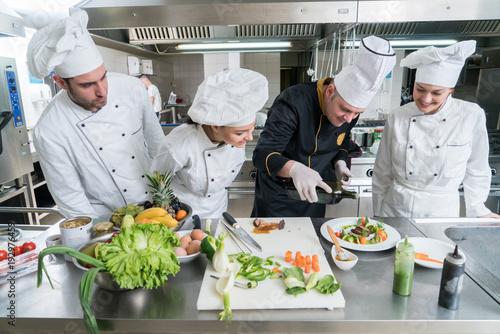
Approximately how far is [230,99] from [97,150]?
817mm

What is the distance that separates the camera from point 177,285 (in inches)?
40.3

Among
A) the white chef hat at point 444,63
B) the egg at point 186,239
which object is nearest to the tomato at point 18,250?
the egg at point 186,239

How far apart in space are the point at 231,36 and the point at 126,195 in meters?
1.61

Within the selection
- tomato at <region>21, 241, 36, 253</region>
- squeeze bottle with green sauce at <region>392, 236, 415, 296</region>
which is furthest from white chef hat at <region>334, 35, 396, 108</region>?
tomato at <region>21, 241, 36, 253</region>

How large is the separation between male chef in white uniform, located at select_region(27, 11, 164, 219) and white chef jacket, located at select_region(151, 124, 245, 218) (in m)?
0.26

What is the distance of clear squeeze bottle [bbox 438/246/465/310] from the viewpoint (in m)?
0.87

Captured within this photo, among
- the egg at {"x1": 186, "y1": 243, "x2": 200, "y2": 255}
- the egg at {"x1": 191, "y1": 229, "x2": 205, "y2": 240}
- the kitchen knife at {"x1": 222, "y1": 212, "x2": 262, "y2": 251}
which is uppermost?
the egg at {"x1": 191, "y1": 229, "x2": 205, "y2": 240}

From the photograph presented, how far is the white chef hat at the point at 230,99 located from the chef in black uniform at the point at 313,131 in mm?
265

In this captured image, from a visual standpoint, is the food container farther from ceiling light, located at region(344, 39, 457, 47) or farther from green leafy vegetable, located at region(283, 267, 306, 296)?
ceiling light, located at region(344, 39, 457, 47)

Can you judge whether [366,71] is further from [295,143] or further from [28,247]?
[28,247]

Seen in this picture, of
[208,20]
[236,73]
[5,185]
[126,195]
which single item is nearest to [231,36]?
[208,20]

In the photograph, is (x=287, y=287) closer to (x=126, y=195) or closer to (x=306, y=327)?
(x=306, y=327)

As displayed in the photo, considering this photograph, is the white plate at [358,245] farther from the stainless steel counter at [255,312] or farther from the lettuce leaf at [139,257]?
the lettuce leaf at [139,257]

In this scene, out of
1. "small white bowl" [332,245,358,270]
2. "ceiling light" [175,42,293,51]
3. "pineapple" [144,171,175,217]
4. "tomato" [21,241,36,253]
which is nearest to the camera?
"small white bowl" [332,245,358,270]
